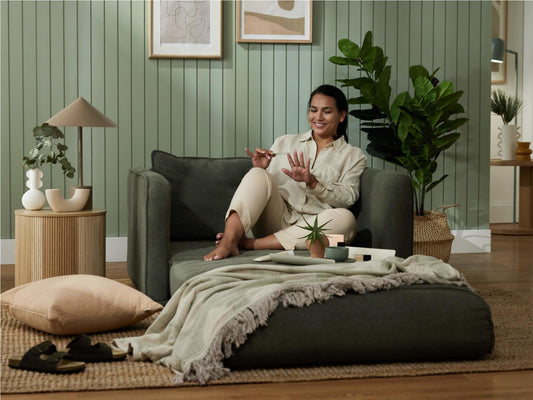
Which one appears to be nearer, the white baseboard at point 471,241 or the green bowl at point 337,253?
the green bowl at point 337,253

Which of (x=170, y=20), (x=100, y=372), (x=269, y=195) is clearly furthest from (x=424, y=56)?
(x=100, y=372)

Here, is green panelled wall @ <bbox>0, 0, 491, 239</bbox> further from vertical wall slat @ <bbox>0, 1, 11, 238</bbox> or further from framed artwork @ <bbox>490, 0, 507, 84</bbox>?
framed artwork @ <bbox>490, 0, 507, 84</bbox>

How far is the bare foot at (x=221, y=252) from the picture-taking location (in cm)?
337

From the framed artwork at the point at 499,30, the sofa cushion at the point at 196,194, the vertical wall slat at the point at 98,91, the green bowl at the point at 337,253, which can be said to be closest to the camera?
the green bowl at the point at 337,253

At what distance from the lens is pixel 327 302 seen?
2580 mm

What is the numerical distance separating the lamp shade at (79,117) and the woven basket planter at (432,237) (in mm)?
2017

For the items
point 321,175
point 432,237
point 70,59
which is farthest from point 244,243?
point 70,59

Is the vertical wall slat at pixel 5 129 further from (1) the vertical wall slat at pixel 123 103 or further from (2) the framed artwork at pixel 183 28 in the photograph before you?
(2) the framed artwork at pixel 183 28

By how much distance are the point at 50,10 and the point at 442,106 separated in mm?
2491

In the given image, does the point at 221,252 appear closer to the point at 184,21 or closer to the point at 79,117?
the point at 79,117

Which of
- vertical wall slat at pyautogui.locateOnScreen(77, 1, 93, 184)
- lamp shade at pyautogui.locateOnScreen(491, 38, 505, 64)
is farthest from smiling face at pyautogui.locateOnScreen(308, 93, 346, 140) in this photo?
lamp shade at pyautogui.locateOnScreen(491, 38, 505, 64)

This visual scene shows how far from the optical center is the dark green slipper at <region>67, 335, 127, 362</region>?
2.60 metres

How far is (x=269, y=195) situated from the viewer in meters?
3.70

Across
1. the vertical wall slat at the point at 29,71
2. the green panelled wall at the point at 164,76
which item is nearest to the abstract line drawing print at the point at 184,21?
the green panelled wall at the point at 164,76
